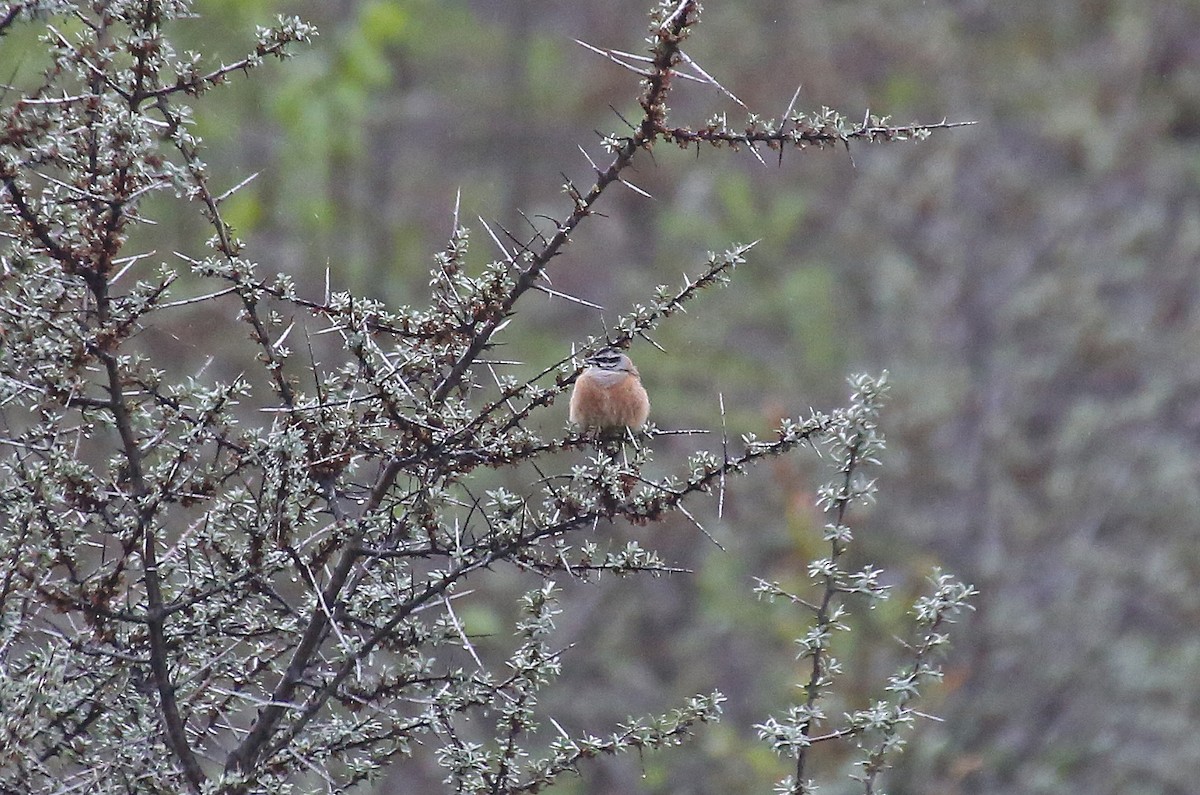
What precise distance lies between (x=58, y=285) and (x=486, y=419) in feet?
2.88

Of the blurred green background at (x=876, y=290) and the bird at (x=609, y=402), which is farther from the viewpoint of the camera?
the blurred green background at (x=876, y=290)

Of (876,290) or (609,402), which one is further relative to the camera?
(876,290)

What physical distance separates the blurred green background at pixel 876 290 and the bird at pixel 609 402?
4.18 meters

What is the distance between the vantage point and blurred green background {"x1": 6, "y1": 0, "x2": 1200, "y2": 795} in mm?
9633

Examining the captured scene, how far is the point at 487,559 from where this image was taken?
2.94 m

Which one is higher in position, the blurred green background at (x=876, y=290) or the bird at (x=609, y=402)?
the blurred green background at (x=876, y=290)

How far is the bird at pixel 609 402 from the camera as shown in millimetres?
4723

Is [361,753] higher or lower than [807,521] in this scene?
lower

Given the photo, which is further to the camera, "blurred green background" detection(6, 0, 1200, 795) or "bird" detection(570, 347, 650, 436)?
"blurred green background" detection(6, 0, 1200, 795)

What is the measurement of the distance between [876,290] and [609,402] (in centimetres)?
768

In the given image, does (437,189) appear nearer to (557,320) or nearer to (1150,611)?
(557,320)

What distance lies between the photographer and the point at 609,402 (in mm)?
4727

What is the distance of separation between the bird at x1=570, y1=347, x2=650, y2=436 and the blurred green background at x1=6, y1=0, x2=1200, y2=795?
4179mm

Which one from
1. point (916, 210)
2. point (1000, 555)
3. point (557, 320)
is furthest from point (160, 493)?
point (557, 320)
